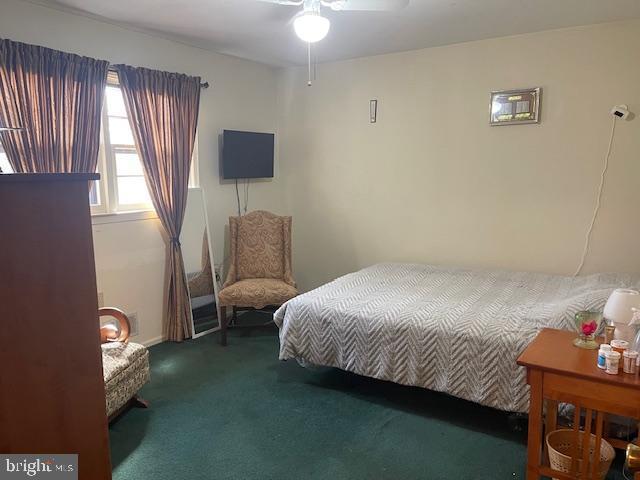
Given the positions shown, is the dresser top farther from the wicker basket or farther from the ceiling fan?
the wicker basket

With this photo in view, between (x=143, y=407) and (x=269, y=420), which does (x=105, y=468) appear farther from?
(x=143, y=407)

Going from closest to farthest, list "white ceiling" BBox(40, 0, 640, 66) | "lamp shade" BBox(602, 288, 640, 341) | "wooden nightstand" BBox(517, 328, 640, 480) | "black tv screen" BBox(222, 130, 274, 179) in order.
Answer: "wooden nightstand" BBox(517, 328, 640, 480) < "lamp shade" BBox(602, 288, 640, 341) < "white ceiling" BBox(40, 0, 640, 66) < "black tv screen" BBox(222, 130, 274, 179)

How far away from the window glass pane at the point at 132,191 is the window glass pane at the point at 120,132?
274mm

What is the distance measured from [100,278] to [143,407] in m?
1.06

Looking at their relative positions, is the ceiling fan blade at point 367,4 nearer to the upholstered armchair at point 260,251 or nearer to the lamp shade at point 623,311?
the lamp shade at point 623,311

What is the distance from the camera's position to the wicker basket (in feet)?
Result: 6.13

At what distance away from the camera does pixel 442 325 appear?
2.57m

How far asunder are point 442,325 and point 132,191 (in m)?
2.51

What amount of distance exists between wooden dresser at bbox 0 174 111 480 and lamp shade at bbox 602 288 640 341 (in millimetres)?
1871

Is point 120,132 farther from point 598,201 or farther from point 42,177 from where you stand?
point 598,201

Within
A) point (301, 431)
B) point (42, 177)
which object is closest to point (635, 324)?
point (301, 431)

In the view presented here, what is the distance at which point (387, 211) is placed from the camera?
171 inches

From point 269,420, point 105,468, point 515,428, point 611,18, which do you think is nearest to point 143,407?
point 269,420

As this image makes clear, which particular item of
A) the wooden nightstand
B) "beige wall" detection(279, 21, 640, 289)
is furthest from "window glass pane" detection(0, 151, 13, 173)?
the wooden nightstand
